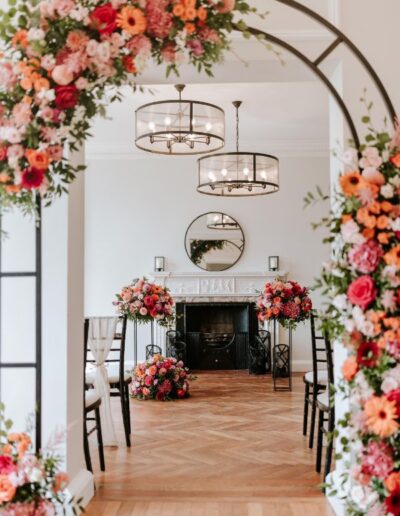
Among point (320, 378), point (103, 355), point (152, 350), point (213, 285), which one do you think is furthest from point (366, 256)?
point (213, 285)

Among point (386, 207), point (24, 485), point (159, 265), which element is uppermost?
point (159, 265)

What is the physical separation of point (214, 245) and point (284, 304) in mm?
3219

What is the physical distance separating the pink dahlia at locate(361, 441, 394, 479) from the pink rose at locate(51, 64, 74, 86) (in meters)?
1.88

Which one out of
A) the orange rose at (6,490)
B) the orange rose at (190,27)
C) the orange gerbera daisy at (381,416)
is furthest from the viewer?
the orange rose at (190,27)

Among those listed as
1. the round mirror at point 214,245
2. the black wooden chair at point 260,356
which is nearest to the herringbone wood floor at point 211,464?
the black wooden chair at point 260,356

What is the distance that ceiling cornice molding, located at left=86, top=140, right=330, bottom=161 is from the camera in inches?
415

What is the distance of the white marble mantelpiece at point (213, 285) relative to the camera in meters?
10.4

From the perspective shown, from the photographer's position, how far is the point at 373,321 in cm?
258

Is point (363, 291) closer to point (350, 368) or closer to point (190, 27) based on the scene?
point (350, 368)

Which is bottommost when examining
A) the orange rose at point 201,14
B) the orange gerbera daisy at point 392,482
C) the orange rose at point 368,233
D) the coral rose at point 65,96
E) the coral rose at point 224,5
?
the orange gerbera daisy at point 392,482

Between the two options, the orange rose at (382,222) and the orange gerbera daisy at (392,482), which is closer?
the orange gerbera daisy at (392,482)

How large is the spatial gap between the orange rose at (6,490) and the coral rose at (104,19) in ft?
5.66

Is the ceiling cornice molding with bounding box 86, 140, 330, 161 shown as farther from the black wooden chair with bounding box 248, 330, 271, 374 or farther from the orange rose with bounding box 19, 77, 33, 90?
the orange rose with bounding box 19, 77, 33, 90

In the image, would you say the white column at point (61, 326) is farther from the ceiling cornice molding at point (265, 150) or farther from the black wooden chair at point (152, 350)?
the ceiling cornice molding at point (265, 150)
